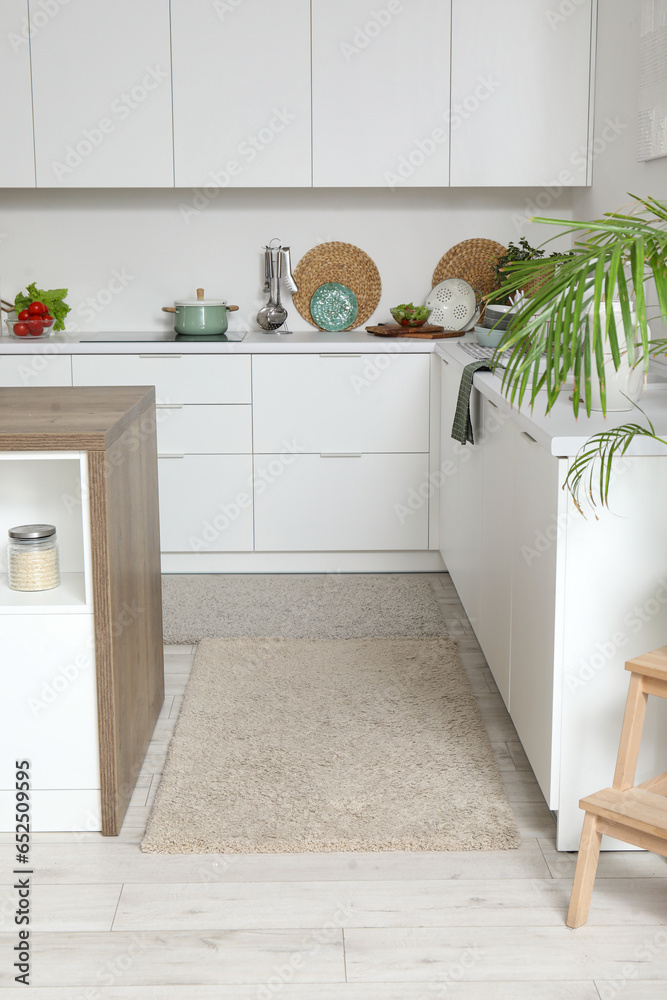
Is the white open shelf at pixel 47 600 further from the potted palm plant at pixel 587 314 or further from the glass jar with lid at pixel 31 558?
the potted palm plant at pixel 587 314

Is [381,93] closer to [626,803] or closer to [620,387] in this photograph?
[620,387]

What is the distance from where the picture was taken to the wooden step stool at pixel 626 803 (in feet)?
5.65

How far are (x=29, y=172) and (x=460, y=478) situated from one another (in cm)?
213

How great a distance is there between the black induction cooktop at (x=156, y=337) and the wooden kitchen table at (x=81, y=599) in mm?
1522

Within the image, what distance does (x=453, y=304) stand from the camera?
4.30 metres

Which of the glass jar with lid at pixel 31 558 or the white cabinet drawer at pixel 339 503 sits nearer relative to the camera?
the glass jar with lid at pixel 31 558

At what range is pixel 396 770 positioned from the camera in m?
2.33

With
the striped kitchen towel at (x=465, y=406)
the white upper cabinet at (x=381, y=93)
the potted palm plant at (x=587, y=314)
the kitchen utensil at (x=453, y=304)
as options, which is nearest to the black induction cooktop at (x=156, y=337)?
the white upper cabinet at (x=381, y=93)

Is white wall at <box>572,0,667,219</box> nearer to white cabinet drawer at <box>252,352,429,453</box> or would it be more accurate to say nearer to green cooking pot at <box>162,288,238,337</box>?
white cabinet drawer at <box>252,352,429,453</box>

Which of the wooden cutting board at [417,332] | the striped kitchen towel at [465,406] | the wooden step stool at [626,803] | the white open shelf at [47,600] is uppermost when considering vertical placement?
the wooden cutting board at [417,332]

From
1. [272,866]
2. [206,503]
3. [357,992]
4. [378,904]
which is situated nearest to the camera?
[357,992]

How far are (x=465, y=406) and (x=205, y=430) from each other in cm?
130

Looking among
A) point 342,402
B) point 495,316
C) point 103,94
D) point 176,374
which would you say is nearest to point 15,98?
point 103,94

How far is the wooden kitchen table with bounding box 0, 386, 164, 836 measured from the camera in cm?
197
